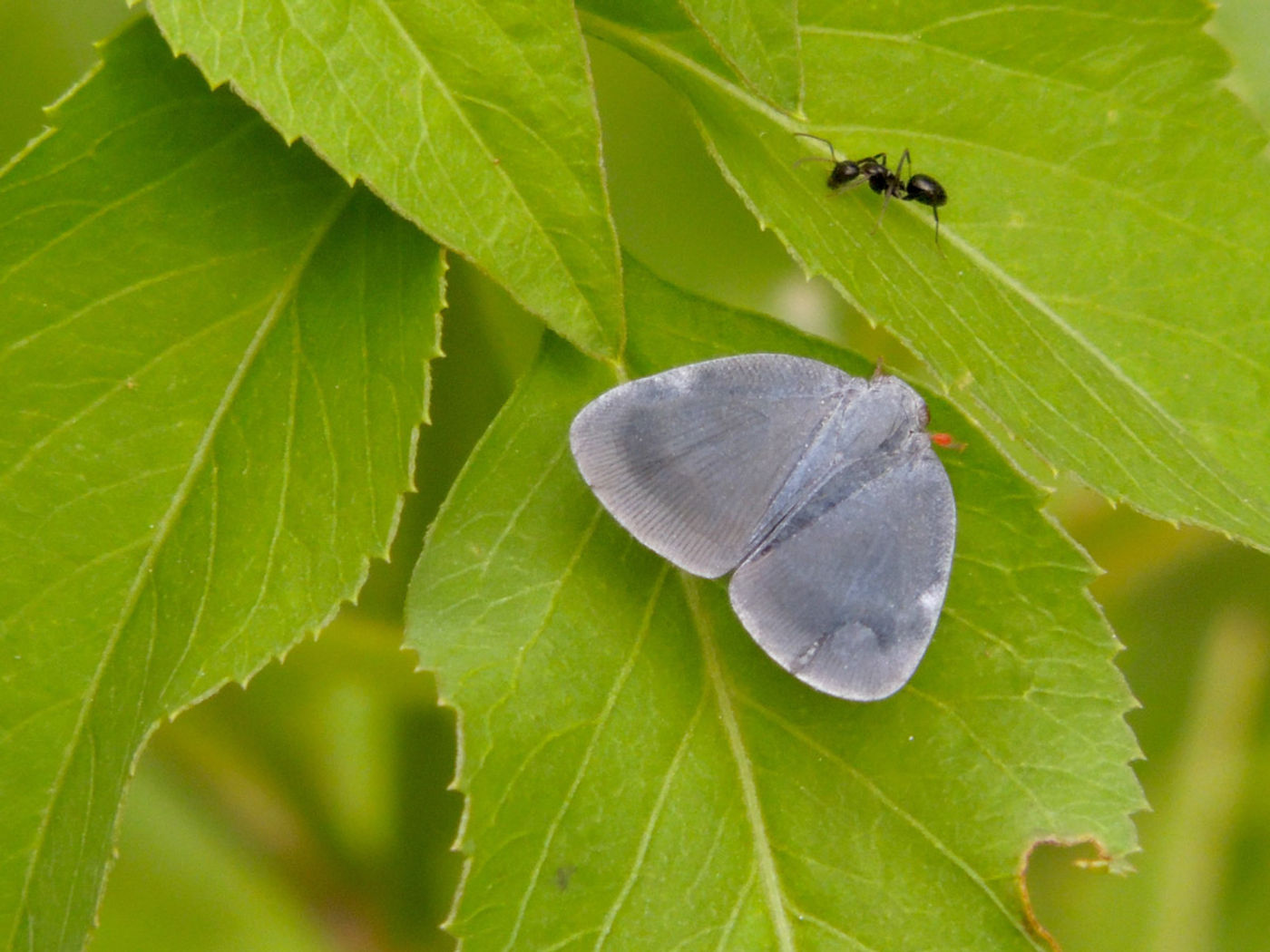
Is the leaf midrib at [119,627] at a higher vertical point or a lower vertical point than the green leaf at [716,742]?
higher

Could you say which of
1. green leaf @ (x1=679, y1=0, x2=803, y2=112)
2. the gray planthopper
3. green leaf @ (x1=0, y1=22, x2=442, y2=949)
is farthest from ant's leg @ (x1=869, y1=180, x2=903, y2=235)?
green leaf @ (x1=0, y1=22, x2=442, y2=949)

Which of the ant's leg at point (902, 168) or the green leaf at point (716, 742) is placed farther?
the ant's leg at point (902, 168)

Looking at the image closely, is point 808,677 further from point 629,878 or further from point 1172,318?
point 1172,318

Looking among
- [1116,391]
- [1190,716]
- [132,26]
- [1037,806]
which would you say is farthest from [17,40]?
[1190,716]

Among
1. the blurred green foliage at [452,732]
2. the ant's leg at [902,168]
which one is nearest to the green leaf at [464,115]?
the ant's leg at [902,168]

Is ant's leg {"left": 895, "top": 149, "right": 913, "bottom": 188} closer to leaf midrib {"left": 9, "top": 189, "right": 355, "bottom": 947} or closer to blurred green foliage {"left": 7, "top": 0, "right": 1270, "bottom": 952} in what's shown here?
blurred green foliage {"left": 7, "top": 0, "right": 1270, "bottom": 952}

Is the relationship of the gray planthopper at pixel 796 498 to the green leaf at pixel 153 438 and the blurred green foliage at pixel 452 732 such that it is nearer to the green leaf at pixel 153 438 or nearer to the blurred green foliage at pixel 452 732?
the green leaf at pixel 153 438

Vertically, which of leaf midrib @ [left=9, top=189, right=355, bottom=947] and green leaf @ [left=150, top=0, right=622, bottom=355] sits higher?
green leaf @ [left=150, top=0, right=622, bottom=355]
